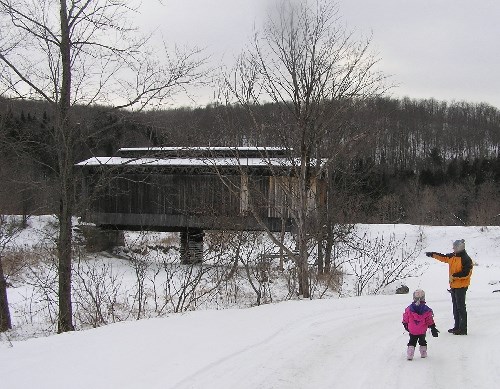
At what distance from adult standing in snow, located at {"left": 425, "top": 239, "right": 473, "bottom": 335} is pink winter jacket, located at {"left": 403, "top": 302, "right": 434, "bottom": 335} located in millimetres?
1627

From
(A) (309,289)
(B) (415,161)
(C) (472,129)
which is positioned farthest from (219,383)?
(C) (472,129)

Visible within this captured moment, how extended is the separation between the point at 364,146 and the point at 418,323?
7452mm

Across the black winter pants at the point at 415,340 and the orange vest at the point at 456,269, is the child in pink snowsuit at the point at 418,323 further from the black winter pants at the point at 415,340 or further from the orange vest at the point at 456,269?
the orange vest at the point at 456,269

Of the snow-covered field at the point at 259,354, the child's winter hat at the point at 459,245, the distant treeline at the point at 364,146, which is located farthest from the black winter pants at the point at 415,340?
the distant treeline at the point at 364,146

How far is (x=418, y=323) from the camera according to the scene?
661 cm

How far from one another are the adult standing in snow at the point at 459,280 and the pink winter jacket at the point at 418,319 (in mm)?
1627

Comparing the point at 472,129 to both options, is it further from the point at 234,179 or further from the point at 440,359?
the point at 440,359

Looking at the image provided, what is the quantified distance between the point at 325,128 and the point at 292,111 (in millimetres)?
799

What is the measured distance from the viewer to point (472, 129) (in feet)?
293

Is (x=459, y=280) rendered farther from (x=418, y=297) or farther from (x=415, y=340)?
(x=415, y=340)

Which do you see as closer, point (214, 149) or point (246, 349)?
point (246, 349)

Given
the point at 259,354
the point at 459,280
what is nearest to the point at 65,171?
the point at 259,354

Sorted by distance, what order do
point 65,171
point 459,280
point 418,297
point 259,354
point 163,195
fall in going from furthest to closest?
point 163,195
point 65,171
point 459,280
point 418,297
point 259,354

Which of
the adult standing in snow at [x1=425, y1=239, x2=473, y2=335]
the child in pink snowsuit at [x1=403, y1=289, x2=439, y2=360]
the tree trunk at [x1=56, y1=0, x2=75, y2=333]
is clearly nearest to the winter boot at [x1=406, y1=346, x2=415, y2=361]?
the child in pink snowsuit at [x1=403, y1=289, x2=439, y2=360]
